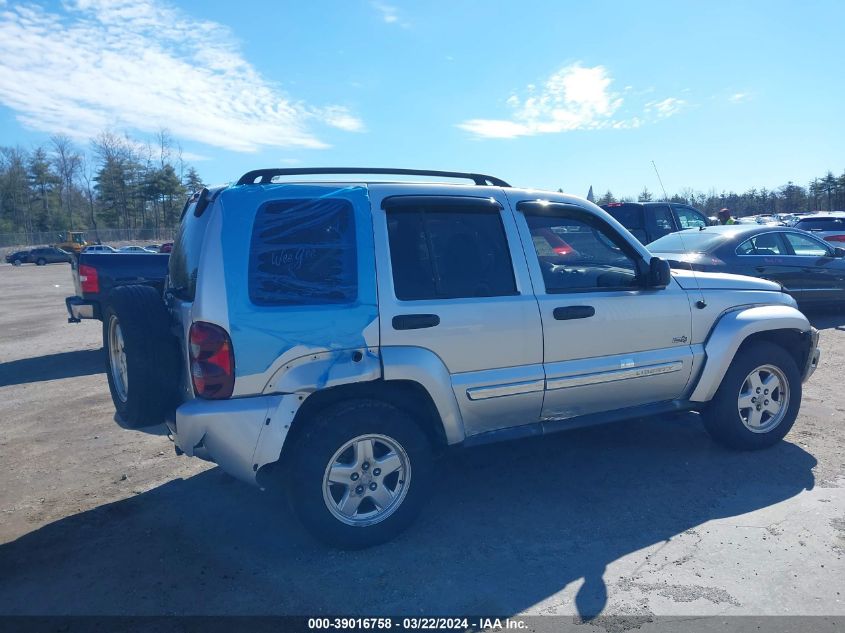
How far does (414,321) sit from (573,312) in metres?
1.14

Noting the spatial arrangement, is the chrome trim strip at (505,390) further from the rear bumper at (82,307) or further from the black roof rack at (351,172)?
the rear bumper at (82,307)

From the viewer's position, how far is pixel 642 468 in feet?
16.4

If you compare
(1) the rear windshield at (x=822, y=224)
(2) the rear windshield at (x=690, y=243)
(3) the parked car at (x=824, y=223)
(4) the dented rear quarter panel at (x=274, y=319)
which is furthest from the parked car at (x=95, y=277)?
(1) the rear windshield at (x=822, y=224)

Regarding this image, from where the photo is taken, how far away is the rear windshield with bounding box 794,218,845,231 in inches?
693

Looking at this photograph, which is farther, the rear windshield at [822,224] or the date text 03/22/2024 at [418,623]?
the rear windshield at [822,224]

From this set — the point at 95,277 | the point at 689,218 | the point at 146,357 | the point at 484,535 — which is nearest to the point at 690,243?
the point at 689,218

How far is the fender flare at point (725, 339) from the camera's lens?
16.2 ft

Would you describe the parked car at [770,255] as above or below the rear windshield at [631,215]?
below

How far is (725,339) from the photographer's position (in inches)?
195

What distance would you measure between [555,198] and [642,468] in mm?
2106

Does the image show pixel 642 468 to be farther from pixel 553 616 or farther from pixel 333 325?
pixel 333 325

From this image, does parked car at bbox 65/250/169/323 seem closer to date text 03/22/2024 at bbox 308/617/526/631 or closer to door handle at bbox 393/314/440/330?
door handle at bbox 393/314/440/330

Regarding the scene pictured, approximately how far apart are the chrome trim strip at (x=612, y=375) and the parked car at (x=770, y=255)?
15.9 ft

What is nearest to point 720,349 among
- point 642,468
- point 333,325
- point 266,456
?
point 642,468
